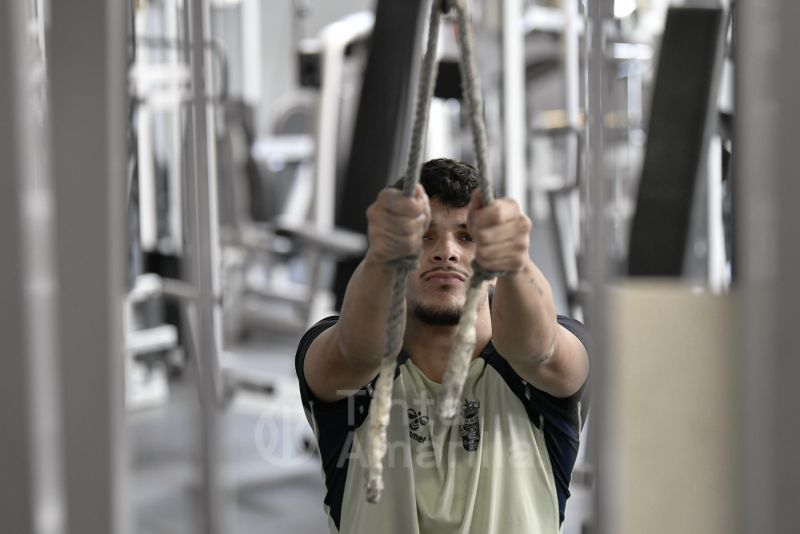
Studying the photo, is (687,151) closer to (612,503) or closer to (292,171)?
(612,503)

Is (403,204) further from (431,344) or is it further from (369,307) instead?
(431,344)

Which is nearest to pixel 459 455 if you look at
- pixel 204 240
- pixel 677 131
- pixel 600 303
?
pixel 600 303

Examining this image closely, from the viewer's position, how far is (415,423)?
1.12 meters

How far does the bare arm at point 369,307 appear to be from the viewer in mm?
788

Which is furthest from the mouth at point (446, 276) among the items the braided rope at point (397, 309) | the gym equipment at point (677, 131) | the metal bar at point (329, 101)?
the metal bar at point (329, 101)

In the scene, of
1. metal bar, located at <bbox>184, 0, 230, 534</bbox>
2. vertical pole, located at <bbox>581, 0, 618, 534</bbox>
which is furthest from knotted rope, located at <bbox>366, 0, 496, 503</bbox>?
metal bar, located at <bbox>184, 0, 230, 534</bbox>

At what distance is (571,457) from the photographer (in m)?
1.16

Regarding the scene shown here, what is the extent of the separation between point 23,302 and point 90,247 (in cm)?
5

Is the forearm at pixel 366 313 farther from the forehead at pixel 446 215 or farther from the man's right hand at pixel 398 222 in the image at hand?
the forehead at pixel 446 215

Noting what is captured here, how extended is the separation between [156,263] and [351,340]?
321cm

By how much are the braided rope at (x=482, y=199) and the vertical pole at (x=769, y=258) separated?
8.0 inches

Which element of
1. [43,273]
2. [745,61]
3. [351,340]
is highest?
[745,61]

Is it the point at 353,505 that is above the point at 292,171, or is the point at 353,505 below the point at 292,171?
below

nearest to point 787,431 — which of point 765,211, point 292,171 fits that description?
point 765,211
